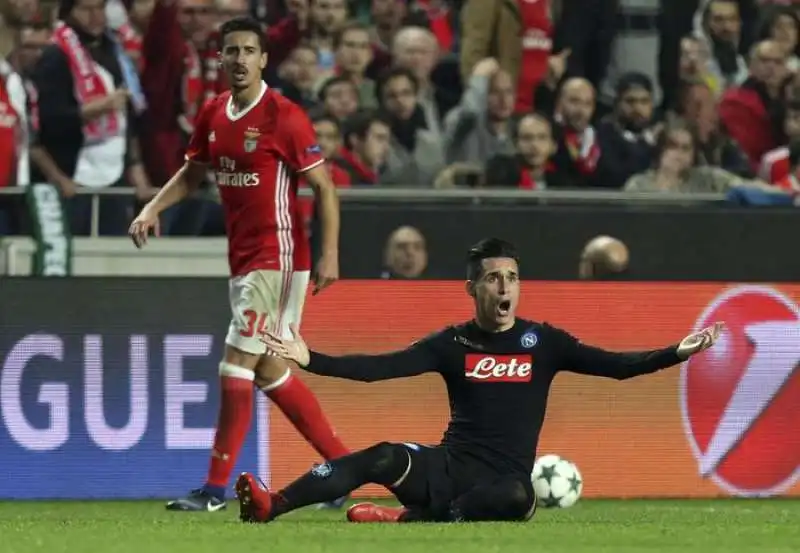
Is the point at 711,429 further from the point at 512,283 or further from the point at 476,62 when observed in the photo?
the point at 476,62

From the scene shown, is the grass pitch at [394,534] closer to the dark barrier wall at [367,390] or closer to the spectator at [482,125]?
the dark barrier wall at [367,390]

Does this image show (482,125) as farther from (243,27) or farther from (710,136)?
(243,27)

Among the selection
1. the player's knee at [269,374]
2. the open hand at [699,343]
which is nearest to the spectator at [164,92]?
the player's knee at [269,374]

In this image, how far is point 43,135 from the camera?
42.8 ft

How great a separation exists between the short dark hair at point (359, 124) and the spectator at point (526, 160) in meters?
0.80

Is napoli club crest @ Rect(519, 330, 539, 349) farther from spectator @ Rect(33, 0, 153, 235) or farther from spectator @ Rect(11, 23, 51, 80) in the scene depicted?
spectator @ Rect(11, 23, 51, 80)

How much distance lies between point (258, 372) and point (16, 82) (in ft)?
12.6

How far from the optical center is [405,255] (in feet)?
40.8

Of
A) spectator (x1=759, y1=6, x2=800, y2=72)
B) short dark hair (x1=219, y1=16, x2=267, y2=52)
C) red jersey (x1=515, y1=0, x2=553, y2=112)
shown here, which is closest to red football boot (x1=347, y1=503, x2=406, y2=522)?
short dark hair (x1=219, y1=16, x2=267, y2=52)

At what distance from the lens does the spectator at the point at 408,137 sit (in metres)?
13.9

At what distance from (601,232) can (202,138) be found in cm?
360

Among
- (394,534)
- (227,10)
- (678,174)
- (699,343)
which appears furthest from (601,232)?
(394,534)

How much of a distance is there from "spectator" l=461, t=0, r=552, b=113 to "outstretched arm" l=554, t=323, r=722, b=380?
21.1ft

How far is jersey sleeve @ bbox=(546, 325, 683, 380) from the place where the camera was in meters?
8.48
